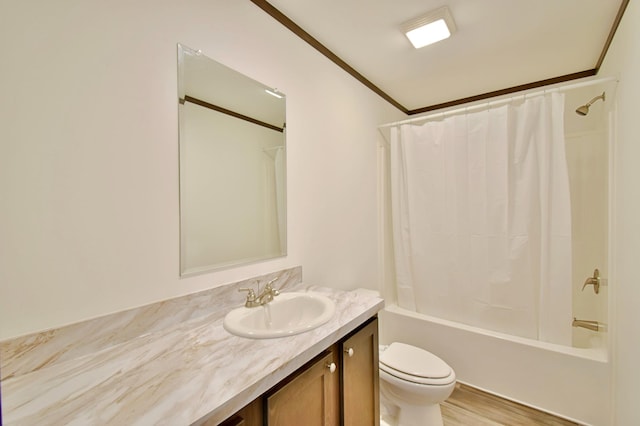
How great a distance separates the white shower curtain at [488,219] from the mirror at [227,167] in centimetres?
126

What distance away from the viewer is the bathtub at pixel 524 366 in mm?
1682

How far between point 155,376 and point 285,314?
0.65 meters

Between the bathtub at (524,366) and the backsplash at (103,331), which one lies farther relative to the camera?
the bathtub at (524,366)

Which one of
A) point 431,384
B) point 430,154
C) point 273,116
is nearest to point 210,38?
point 273,116

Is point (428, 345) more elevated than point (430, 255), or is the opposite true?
point (430, 255)

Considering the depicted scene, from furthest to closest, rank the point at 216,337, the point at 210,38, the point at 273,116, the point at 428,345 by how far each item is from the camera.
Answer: the point at 428,345 < the point at 273,116 < the point at 210,38 < the point at 216,337

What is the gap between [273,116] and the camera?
60.1 inches

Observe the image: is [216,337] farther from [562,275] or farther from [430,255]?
[562,275]

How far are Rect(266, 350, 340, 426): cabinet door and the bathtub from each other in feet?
4.61

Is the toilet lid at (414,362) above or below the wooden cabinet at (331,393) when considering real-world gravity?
below

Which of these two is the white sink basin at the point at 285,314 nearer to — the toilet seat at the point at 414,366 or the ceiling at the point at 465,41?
the toilet seat at the point at 414,366

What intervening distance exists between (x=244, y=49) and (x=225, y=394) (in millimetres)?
1436

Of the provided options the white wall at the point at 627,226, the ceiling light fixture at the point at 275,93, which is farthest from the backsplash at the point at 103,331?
the white wall at the point at 627,226

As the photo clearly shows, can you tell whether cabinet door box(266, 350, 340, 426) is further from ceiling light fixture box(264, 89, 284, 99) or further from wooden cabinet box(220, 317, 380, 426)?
ceiling light fixture box(264, 89, 284, 99)
